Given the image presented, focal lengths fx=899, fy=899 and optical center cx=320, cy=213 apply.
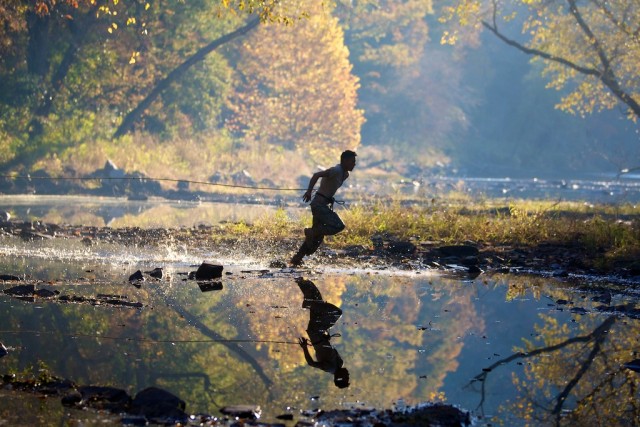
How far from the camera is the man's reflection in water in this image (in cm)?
793

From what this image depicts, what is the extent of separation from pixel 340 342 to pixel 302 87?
150 ft

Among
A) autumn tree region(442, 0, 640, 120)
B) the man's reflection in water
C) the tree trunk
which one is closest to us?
the man's reflection in water

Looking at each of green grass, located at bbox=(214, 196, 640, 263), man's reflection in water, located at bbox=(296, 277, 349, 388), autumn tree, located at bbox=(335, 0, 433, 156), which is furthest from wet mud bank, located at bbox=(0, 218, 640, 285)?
autumn tree, located at bbox=(335, 0, 433, 156)

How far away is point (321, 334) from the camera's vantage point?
941 cm

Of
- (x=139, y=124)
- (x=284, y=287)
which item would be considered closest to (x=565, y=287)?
(x=284, y=287)

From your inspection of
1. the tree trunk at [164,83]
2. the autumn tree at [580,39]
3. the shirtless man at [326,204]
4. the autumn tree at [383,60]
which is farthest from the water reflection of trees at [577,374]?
the autumn tree at [383,60]

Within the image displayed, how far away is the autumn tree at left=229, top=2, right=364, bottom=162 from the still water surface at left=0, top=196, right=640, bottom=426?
4058 centimetres

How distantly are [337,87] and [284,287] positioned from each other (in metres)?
43.6

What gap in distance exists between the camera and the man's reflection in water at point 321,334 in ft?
26.0

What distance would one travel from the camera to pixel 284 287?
12359 millimetres

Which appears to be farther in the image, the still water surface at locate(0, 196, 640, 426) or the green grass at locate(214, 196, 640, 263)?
the green grass at locate(214, 196, 640, 263)

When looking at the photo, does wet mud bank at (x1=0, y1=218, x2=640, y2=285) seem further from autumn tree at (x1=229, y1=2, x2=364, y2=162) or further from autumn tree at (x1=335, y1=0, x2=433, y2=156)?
autumn tree at (x1=335, y1=0, x2=433, y2=156)

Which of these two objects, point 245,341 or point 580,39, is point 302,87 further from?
point 245,341

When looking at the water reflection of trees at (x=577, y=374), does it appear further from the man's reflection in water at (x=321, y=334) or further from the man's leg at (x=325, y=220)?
the man's leg at (x=325, y=220)
